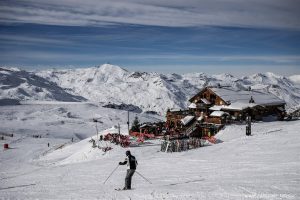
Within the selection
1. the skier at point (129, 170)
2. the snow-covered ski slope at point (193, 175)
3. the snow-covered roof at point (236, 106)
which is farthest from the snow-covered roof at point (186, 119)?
the skier at point (129, 170)

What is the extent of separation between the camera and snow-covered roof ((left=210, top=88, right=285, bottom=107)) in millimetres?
52031

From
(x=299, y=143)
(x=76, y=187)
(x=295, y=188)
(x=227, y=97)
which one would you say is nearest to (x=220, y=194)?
(x=295, y=188)

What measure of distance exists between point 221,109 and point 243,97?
5.88 meters

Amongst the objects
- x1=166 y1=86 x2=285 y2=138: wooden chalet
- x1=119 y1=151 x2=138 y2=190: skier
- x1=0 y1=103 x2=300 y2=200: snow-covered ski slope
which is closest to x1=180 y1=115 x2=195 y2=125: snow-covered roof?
x1=166 y1=86 x2=285 y2=138: wooden chalet

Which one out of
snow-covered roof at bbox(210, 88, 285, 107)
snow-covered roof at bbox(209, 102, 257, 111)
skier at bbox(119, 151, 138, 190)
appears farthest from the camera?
snow-covered roof at bbox(210, 88, 285, 107)

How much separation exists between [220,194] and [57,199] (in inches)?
277

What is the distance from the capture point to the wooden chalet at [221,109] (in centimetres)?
4750

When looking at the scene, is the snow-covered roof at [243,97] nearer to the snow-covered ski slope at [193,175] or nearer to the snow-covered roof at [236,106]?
the snow-covered roof at [236,106]

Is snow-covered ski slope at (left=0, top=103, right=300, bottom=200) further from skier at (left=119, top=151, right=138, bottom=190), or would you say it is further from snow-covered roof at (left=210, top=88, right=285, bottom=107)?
snow-covered roof at (left=210, top=88, right=285, bottom=107)

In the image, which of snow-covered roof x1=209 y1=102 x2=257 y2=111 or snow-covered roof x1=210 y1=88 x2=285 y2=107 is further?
snow-covered roof x1=210 y1=88 x2=285 y2=107

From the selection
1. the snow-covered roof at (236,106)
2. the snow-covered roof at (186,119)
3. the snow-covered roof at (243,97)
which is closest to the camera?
the snow-covered roof at (236,106)

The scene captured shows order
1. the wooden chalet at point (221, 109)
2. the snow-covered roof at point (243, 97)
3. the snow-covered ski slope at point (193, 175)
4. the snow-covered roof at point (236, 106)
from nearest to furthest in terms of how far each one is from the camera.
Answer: the snow-covered ski slope at point (193, 175) → the wooden chalet at point (221, 109) → the snow-covered roof at point (236, 106) → the snow-covered roof at point (243, 97)

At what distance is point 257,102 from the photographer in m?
51.8

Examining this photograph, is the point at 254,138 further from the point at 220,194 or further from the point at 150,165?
the point at 220,194
